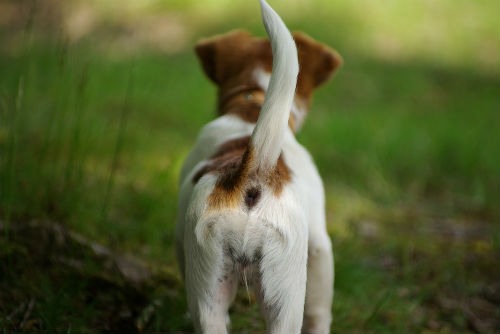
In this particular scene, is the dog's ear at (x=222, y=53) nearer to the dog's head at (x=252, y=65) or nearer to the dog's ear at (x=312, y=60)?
the dog's head at (x=252, y=65)

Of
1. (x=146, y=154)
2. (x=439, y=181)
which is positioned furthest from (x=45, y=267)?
(x=439, y=181)

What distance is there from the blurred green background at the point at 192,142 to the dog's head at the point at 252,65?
1.57ft

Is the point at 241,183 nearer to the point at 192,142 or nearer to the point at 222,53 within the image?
the point at 222,53

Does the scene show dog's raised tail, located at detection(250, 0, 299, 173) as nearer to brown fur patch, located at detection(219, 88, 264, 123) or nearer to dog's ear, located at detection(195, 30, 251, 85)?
brown fur patch, located at detection(219, 88, 264, 123)

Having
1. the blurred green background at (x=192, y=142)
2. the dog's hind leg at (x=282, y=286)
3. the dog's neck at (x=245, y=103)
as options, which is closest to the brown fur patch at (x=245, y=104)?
the dog's neck at (x=245, y=103)

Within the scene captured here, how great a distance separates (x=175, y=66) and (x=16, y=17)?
2.47m

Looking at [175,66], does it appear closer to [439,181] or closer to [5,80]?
[5,80]

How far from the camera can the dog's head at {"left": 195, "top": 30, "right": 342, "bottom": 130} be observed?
3281mm


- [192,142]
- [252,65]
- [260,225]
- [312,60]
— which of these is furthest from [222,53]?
[192,142]

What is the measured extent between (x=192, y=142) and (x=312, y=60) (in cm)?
204

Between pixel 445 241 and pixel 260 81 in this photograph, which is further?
pixel 445 241

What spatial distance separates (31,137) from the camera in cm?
441

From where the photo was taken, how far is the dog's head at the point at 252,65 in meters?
3.28

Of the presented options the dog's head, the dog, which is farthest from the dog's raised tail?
the dog's head
